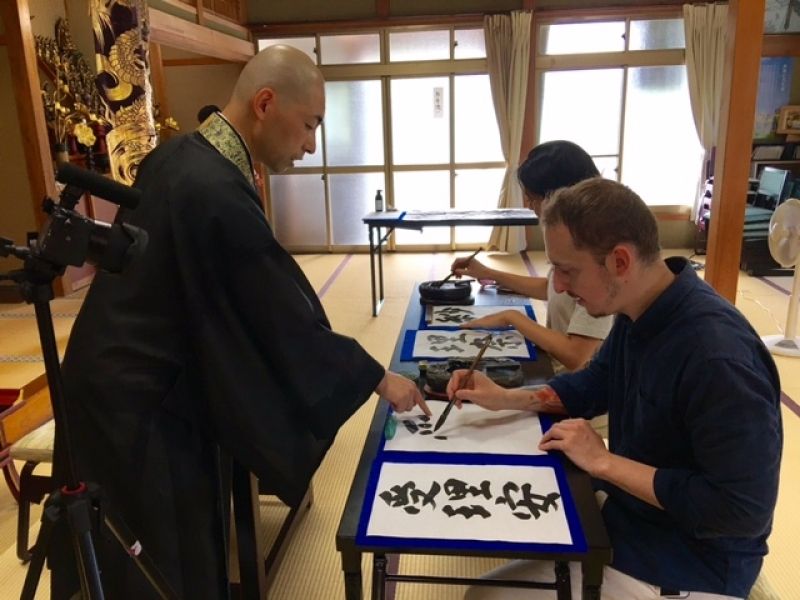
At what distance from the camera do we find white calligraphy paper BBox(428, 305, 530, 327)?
2.05m

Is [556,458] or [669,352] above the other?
[669,352]

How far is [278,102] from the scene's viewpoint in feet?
4.34

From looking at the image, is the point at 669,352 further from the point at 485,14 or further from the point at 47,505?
the point at 485,14

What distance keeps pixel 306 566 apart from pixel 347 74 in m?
5.69

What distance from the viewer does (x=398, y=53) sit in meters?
6.67

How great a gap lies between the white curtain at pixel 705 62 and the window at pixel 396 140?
1.98 m

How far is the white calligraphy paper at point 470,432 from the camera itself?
123 cm

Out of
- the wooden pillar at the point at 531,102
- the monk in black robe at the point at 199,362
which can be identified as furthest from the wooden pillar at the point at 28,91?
the wooden pillar at the point at 531,102

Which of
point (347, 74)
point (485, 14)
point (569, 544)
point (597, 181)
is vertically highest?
point (485, 14)

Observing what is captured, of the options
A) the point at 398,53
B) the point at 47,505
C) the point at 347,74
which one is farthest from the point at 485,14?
the point at 47,505

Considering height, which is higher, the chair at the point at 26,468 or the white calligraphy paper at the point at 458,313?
the white calligraphy paper at the point at 458,313

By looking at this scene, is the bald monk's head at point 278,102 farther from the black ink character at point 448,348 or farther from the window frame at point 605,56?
the window frame at point 605,56

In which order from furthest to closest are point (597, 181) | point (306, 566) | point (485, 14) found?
point (485, 14), point (306, 566), point (597, 181)

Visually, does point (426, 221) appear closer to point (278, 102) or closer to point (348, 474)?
point (348, 474)
